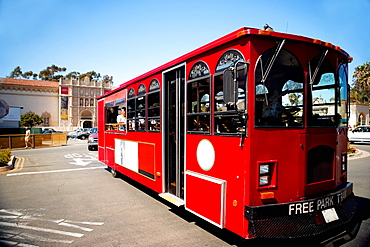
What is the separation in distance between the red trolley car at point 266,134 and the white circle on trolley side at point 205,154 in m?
0.02

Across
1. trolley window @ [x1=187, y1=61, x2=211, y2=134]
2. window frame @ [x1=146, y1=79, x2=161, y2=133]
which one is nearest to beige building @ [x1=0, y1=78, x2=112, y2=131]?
window frame @ [x1=146, y1=79, x2=161, y2=133]

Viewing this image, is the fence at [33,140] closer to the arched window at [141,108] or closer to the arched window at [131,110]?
the arched window at [131,110]

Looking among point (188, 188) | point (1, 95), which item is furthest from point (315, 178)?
point (1, 95)

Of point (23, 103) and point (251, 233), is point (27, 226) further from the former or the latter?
point (23, 103)

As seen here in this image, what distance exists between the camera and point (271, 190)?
370 cm

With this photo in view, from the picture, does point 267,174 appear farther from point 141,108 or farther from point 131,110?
point 131,110

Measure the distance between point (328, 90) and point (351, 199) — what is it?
189cm

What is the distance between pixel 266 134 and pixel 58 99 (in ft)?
240

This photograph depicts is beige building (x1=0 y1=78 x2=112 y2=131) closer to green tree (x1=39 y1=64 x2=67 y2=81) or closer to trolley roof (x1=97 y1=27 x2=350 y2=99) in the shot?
green tree (x1=39 y1=64 x2=67 y2=81)

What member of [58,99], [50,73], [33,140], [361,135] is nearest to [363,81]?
[361,135]

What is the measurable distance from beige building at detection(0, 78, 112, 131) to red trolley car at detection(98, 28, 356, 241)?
2462 inches

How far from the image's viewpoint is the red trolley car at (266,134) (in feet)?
11.8

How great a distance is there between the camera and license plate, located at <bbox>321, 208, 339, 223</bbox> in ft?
12.7

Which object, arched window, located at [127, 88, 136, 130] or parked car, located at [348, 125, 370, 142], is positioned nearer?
arched window, located at [127, 88, 136, 130]
